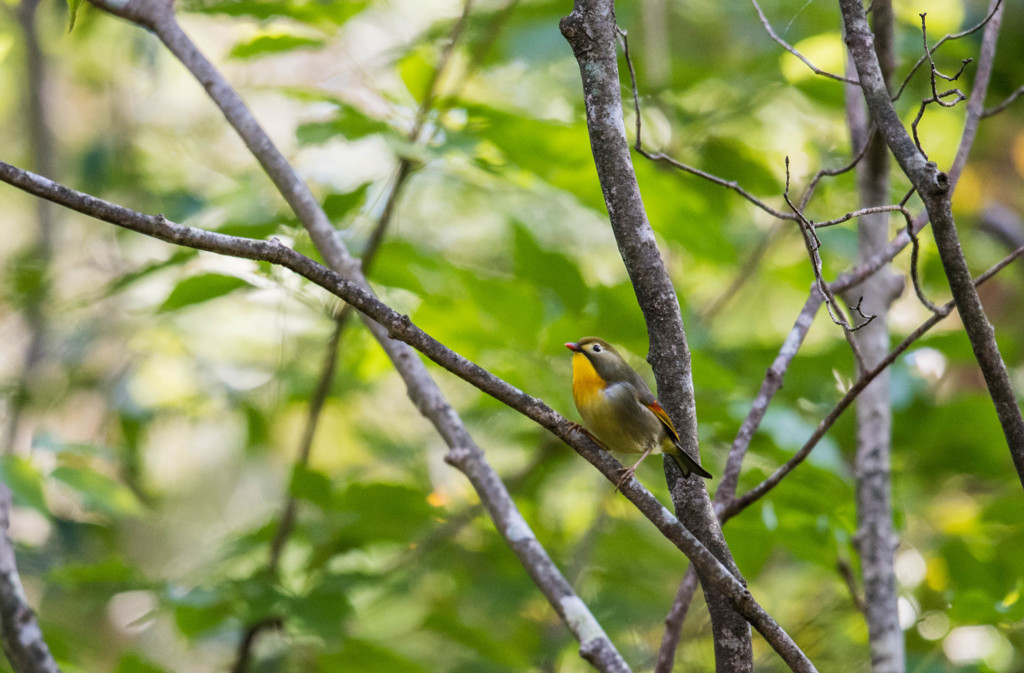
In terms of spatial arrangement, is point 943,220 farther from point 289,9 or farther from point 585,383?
point 289,9

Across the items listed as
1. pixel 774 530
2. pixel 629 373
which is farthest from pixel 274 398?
pixel 774 530

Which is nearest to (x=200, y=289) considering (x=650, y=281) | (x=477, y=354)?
(x=477, y=354)

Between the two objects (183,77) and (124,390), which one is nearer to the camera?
(124,390)

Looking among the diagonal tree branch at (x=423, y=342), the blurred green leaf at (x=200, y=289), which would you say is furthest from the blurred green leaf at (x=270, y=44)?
the diagonal tree branch at (x=423, y=342)

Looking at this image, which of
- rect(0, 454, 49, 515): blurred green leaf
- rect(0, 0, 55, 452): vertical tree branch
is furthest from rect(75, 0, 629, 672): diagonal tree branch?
rect(0, 0, 55, 452): vertical tree branch

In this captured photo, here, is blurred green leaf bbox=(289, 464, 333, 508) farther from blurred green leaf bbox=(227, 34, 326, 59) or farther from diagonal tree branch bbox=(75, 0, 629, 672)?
blurred green leaf bbox=(227, 34, 326, 59)

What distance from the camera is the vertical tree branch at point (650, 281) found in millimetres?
1586

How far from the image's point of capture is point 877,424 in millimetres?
2703

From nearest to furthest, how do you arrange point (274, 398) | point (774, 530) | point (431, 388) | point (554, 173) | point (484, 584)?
point (431, 388)
point (774, 530)
point (554, 173)
point (484, 584)
point (274, 398)

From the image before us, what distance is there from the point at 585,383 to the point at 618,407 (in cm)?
18

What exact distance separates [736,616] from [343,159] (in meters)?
3.83

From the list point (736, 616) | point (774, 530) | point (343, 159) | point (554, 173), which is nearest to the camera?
point (736, 616)

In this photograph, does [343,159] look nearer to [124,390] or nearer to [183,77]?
[124,390]

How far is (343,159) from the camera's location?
190 inches
